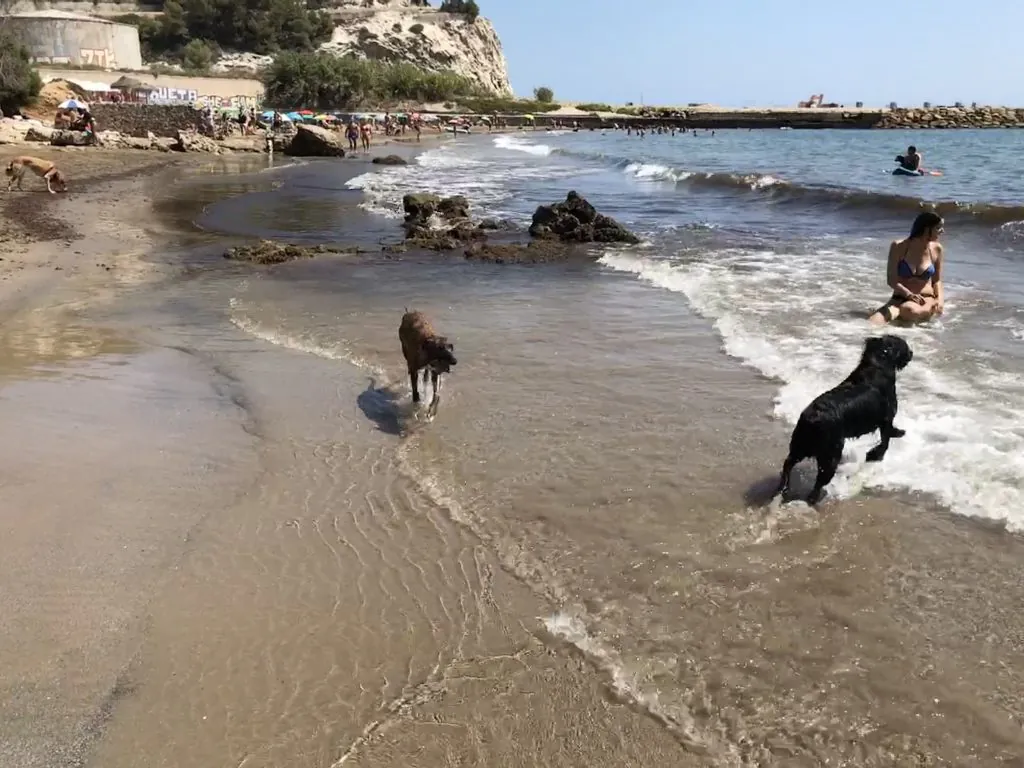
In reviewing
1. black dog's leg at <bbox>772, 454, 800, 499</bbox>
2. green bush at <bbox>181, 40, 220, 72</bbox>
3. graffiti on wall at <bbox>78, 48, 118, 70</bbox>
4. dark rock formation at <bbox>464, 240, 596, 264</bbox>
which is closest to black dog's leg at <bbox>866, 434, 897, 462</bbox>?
black dog's leg at <bbox>772, 454, 800, 499</bbox>

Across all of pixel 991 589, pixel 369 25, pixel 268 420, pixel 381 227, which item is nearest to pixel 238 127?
pixel 381 227

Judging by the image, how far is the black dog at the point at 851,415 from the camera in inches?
178

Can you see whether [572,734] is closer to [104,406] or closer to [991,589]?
[991,589]

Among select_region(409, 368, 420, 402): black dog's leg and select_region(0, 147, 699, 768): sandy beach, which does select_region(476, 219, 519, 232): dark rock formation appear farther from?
select_region(0, 147, 699, 768): sandy beach

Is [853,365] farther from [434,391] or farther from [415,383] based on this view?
Answer: [415,383]

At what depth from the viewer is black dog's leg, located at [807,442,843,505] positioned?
4543 mm

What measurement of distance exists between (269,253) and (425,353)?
7652 mm

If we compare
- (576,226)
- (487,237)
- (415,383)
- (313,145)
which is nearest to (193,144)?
(313,145)

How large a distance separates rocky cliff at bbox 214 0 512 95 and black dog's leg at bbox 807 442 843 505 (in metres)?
103

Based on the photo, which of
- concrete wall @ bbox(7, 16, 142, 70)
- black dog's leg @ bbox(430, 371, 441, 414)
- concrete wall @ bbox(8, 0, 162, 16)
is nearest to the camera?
black dog's leg @ bbox(430, 371, 441, 414)

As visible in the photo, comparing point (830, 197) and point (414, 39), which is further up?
point (414, 39)

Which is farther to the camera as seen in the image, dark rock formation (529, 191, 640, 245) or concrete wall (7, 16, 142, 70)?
concrete wall (7, 16, 142, 70)

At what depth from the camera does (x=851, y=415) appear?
15.4 ft

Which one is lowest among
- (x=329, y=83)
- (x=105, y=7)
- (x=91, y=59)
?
(x=329, y=83)
